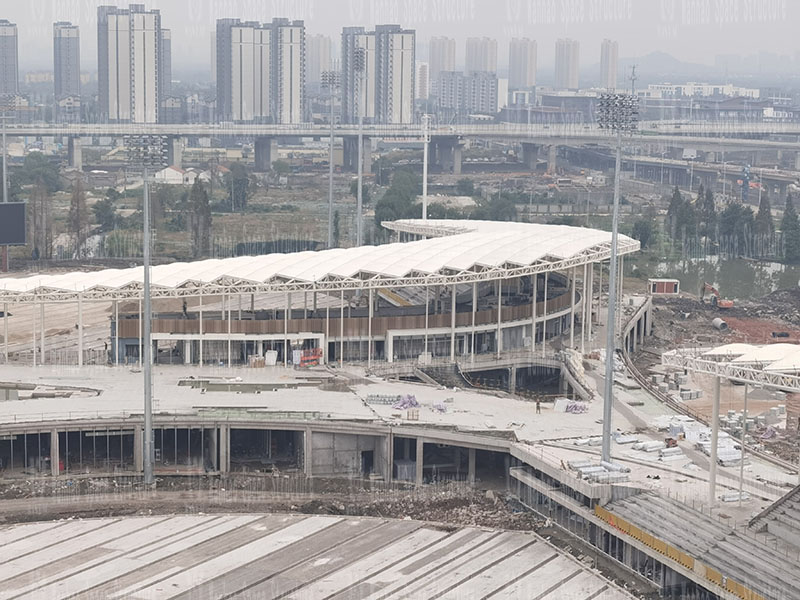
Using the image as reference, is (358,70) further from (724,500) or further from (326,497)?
(724,500)

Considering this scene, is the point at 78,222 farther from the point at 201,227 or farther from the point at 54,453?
the point at 54,453

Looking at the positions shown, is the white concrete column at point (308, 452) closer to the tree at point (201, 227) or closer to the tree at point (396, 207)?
the tree at point (201, 227)

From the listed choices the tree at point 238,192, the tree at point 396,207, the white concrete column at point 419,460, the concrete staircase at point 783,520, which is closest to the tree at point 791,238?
the tree at point 396,207

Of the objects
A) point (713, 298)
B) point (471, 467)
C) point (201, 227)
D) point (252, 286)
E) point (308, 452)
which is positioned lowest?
point (713, 298)

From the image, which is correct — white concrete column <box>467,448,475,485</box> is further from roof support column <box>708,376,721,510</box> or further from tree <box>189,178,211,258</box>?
tree <box>189,178,211,258</box>

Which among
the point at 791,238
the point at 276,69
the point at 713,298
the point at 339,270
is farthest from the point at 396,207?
the point at 276,69

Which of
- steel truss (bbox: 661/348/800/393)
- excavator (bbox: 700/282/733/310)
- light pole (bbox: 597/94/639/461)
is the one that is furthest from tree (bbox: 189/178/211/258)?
steel truss (bbox: 661/348/800/393)
